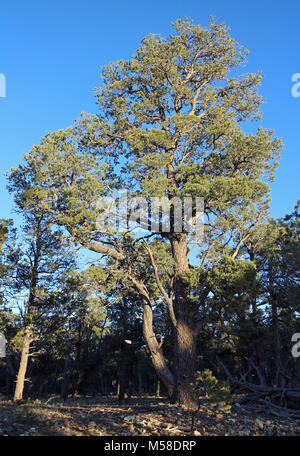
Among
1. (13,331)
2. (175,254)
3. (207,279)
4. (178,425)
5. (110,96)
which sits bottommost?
(178,425)

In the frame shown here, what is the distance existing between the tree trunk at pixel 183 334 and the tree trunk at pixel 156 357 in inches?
20.0

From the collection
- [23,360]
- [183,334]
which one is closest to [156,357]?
[183,334]

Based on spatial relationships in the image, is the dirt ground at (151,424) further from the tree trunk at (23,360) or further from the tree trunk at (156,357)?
the tree trunk at (23,360)

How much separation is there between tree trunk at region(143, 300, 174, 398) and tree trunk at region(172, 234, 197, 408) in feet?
1.66

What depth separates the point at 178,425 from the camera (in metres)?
7.14

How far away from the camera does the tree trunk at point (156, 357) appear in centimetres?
1066

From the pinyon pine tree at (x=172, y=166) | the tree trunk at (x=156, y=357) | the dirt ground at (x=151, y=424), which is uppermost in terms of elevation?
the pinyon pine tree at (x=172, y=166)

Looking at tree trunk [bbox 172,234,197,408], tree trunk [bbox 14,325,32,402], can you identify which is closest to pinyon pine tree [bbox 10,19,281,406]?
tree trunk [bbox 172,234,197,408]

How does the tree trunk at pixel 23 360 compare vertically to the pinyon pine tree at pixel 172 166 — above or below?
below

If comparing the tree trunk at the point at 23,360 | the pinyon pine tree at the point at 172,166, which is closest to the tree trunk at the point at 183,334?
the pinyon pine tree at the point at 172,166
